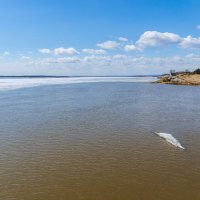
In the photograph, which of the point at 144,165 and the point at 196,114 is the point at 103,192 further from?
the point at 196,114

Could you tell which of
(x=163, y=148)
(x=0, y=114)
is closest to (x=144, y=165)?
(x=163, y=148)

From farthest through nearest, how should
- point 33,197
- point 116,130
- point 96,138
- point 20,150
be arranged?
point 116,130 → point 96,138 → point 20,150 → point 33,197

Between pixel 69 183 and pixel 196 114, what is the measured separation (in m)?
24.2

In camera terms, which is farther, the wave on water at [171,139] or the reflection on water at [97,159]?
the wave on water at [171,139]

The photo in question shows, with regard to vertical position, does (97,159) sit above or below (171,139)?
below

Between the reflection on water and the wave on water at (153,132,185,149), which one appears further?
the wave on water at (153,132,185,149)

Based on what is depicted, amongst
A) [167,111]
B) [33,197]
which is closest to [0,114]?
[167,111]

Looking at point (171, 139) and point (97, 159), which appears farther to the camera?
point (171, 139)

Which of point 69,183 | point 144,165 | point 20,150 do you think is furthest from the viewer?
point 20,150

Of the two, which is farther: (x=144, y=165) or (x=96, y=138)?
(x=96, y=138)

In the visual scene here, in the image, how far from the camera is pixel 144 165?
17.9 metres

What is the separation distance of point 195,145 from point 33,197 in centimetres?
1291

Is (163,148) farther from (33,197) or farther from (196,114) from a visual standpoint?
(196,114)

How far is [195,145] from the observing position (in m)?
22.1
